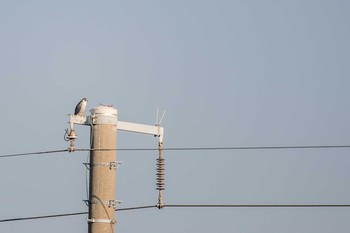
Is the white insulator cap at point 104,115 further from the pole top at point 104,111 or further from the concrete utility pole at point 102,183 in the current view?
the concrete utility pole at point 102,183

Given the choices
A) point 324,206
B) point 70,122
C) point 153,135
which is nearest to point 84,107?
point 70,122

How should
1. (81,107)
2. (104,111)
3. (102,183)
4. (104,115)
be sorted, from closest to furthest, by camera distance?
(102,183) < (104,115) < (104,111) < (81,107)

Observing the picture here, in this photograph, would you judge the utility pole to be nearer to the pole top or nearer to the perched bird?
the pole top

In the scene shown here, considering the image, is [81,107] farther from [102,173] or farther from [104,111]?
[102,173]

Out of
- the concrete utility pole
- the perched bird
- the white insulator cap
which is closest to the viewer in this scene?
the concrete utility pole

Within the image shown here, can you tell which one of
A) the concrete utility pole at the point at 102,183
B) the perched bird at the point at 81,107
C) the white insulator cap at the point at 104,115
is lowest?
the concrete utility pole at the point at 102,183

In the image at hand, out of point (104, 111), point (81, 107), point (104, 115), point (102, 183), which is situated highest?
point (81, 107)

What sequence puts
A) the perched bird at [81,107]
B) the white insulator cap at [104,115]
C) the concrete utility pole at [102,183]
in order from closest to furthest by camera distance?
the concrete utility pole at [102,183], the white insulator cap at [104,115], the perched bird at [81,107]

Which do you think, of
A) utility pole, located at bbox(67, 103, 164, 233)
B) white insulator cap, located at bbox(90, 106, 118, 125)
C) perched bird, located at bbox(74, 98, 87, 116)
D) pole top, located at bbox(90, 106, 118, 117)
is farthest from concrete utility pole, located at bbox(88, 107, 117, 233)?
perched bird, located at bbox(74, 98, 87, 116)

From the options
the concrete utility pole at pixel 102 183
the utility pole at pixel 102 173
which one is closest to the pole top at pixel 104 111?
the utility pole at pixel 102 173

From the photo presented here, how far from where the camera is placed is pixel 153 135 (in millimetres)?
23516

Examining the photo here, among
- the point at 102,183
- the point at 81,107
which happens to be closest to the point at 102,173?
the point at 102,183

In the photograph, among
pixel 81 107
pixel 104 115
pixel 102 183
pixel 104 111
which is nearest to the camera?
pixel 102 183

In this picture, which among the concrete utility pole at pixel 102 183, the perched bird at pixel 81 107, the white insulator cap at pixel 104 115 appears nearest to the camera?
the concrete utility pole at pixel 102 183
